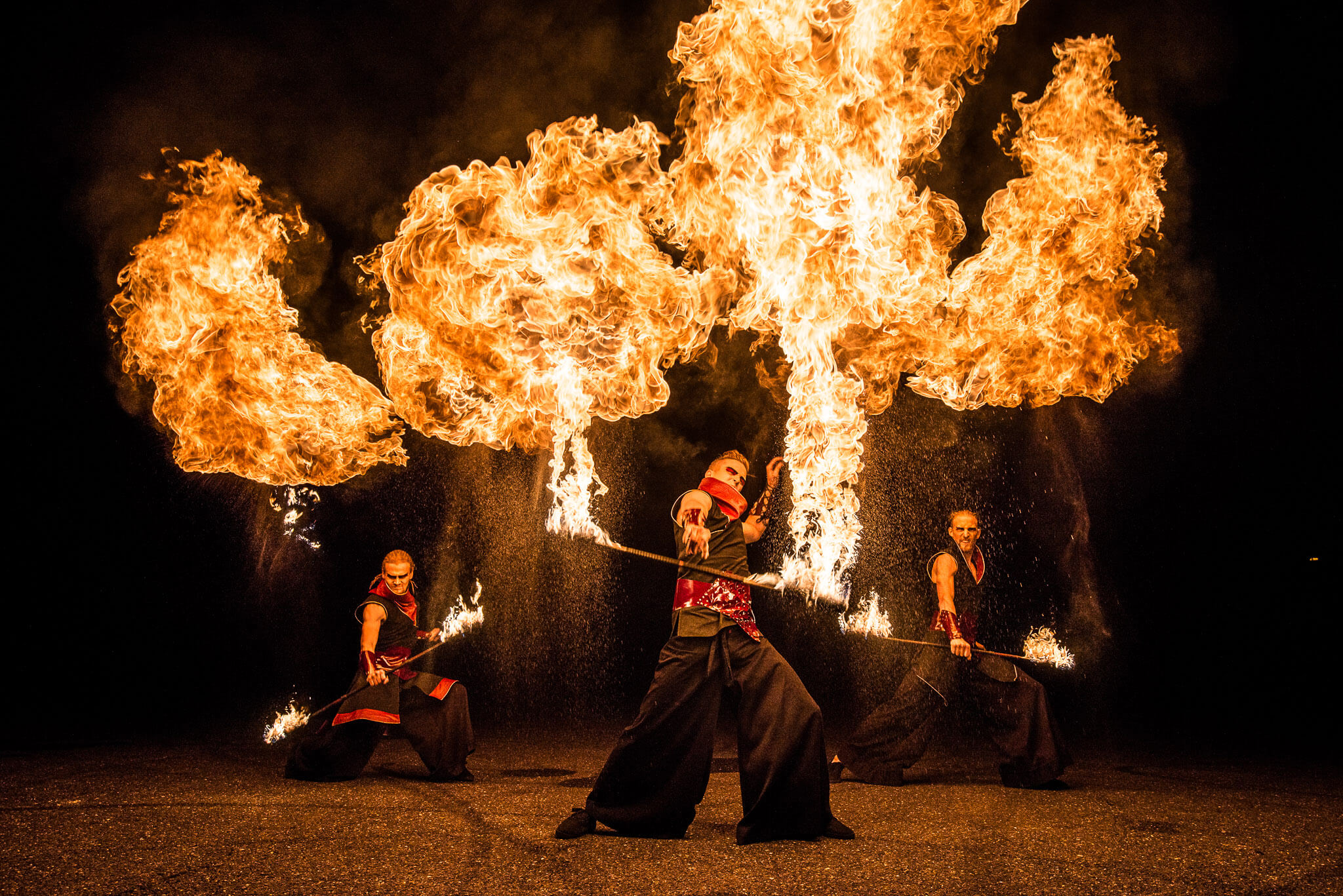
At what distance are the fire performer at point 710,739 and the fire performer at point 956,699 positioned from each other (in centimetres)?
177

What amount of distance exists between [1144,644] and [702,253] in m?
6.68

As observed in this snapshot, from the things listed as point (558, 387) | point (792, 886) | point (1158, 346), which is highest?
point (1158, 346)

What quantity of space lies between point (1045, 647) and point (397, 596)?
694 cm

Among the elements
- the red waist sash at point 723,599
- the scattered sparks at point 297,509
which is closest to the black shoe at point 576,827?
the red waist sash at point 723,599

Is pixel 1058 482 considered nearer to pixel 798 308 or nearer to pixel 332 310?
pixel 798 308


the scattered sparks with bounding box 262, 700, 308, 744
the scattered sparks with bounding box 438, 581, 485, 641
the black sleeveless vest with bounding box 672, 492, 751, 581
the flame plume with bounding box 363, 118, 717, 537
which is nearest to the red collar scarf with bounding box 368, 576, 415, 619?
the flame plume with bounding box 363, 118, 717, 537

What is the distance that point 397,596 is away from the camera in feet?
21.4

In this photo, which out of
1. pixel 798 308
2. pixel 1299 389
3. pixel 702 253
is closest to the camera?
pixel 798 308

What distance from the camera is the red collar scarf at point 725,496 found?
4695 millimetres

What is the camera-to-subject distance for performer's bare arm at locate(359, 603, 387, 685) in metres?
6.10

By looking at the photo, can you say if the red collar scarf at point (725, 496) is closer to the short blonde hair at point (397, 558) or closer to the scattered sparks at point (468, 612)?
the short blonde hair at point (397, 558)

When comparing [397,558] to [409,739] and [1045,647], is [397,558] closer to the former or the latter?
[409,739]

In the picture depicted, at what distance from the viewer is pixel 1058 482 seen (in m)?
9.16

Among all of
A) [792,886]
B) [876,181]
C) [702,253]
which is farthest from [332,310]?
[792,886]
